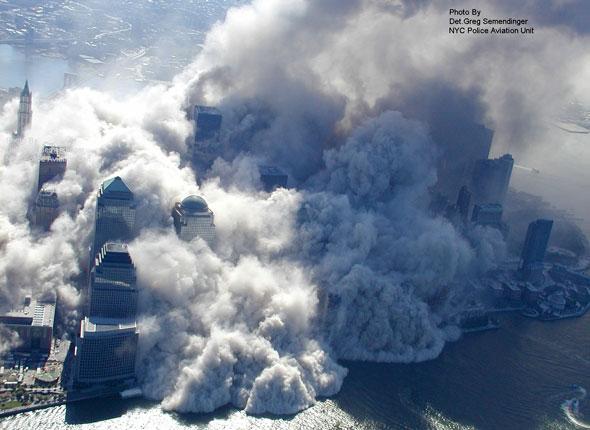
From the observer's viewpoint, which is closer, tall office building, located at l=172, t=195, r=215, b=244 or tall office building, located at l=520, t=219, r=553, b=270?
tall office building, located at l=172, t=195, r=215, b=244

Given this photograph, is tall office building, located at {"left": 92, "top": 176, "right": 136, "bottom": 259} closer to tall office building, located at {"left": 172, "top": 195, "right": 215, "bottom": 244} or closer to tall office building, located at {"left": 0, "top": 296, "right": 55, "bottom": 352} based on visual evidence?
tall office building, located at {"left": 172, "top": 195, "right": 215, "bottom": 244}

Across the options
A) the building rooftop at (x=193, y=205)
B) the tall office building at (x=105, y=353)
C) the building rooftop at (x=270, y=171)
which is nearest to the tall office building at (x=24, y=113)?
the building rooftop at (x=270, y=171)

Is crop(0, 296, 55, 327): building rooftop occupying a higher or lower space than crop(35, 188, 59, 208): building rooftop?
lower

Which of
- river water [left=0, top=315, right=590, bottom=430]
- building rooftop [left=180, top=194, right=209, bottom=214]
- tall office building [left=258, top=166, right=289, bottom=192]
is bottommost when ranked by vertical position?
river water [left=0, top=315, right=590, bottom=430]

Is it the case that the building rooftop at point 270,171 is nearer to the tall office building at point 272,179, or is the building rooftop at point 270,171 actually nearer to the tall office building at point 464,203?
the tall office building at point 272,179

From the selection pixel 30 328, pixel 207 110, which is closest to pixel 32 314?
pixel 30 328

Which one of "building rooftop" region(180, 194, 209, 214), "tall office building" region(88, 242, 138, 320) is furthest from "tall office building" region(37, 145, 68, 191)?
"tall office building" region(88, 242, 138, 320)
